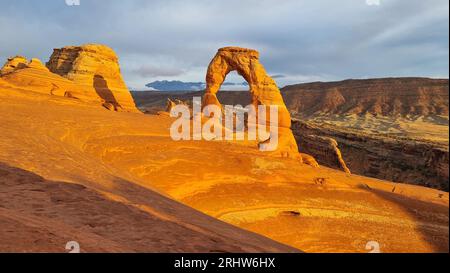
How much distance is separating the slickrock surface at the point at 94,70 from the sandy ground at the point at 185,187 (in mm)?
10595

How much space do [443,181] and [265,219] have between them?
78.6 feet

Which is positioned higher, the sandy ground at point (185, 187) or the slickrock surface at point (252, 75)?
the slickrock surface at point (252, 75)

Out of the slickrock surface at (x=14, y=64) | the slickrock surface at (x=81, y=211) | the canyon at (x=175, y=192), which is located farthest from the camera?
the slickrock surface at (x=14, y=64)

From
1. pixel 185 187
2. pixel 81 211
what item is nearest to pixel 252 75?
pixel 185 187

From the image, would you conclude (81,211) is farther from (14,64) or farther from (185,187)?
(14,64)

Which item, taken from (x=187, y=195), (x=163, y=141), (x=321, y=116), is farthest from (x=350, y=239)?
(x=321, y=116)

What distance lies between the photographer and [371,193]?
16.8m

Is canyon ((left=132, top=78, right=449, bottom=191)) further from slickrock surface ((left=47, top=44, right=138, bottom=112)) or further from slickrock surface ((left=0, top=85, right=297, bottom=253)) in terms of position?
slickrock surface ((left=0, top=85, right=297, bottom=253))

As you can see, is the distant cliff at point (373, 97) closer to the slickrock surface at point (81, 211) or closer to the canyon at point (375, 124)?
the canyon at point (375, 124)

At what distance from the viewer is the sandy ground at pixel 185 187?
22.0ft

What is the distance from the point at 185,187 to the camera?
13844mm

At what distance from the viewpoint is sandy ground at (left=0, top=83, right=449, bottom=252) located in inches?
264

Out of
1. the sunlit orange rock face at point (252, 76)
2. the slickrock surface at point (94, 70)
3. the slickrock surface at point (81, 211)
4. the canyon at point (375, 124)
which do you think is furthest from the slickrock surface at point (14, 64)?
the slickrock surface at point (81, 211)
